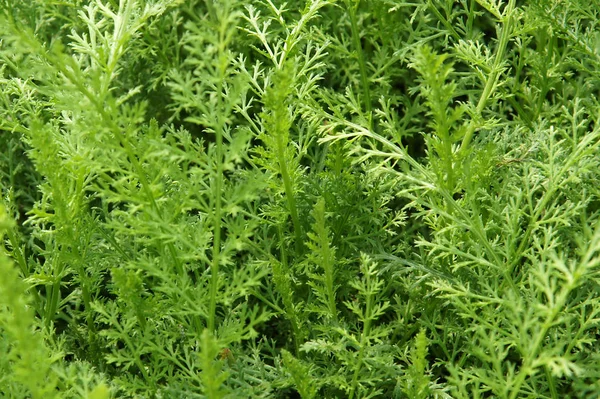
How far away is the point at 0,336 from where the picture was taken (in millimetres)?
1059

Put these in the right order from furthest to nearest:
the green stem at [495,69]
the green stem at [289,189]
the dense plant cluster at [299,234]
A: the green stem at [495,69] < the green stem at [289,189] < the dense plant cluster at [299,234]

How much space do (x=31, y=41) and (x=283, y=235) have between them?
55 cm

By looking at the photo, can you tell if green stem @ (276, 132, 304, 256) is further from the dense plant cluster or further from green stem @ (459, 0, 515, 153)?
green stem @ (459, 0, 515, 153)

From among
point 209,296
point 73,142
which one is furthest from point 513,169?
point 73,142

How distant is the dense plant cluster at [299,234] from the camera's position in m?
0.94

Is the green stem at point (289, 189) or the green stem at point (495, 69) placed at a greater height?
the green stem at point (495, 69)

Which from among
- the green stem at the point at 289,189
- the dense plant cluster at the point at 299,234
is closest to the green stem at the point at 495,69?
the dense plant cluster at the point at 299,234

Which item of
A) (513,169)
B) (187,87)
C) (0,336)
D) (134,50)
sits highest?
(187,87)

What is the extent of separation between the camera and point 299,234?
1.24 meters

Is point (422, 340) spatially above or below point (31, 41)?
below

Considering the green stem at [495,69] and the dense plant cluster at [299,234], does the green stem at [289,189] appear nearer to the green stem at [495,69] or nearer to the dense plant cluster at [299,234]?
the dense plant cluster at [299,234]

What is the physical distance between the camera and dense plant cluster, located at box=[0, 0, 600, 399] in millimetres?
938

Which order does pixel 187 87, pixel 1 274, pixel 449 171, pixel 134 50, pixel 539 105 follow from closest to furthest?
pixel 1 274, pixel 187 87, pixel 449 171, pixel 539 105, pixel 134 50

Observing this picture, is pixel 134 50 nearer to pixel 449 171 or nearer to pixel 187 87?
pixel 187 87
